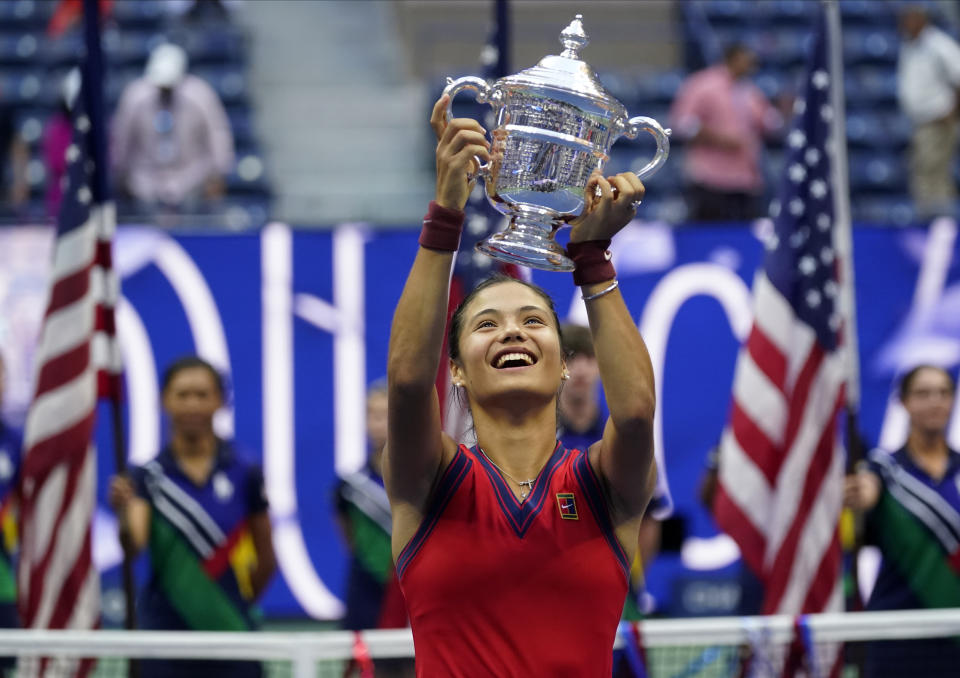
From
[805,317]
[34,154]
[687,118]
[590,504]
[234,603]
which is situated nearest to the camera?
[590,504]

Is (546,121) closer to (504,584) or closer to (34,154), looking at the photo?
(504,584)

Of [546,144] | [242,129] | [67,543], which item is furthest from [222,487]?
[242,129]

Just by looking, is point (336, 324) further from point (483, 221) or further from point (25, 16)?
point (25, 16)

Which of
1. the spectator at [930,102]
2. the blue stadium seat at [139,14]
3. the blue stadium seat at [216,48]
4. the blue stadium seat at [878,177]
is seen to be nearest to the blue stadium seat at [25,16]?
the blue stadium seat at [139,14]

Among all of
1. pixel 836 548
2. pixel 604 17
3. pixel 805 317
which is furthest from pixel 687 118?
pixel 836 548

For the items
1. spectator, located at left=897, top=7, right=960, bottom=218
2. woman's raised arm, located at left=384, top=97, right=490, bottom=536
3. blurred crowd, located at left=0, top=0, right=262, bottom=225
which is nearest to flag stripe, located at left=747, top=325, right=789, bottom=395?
woman's raised arm, located at left=384, top=97, right=490, bottom=536

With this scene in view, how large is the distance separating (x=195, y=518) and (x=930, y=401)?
259 cm

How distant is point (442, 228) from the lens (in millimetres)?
2629

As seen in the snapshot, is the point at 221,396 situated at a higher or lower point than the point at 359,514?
higher

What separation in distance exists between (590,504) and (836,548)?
310 centimetres

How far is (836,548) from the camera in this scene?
222 inches

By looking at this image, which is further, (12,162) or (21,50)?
(21,50)

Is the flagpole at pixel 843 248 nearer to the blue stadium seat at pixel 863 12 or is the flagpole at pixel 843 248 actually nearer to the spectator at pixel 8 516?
the spectator at pixel 8 516

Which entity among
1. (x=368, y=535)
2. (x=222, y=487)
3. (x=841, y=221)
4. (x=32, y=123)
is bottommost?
(x=368, y=535)
